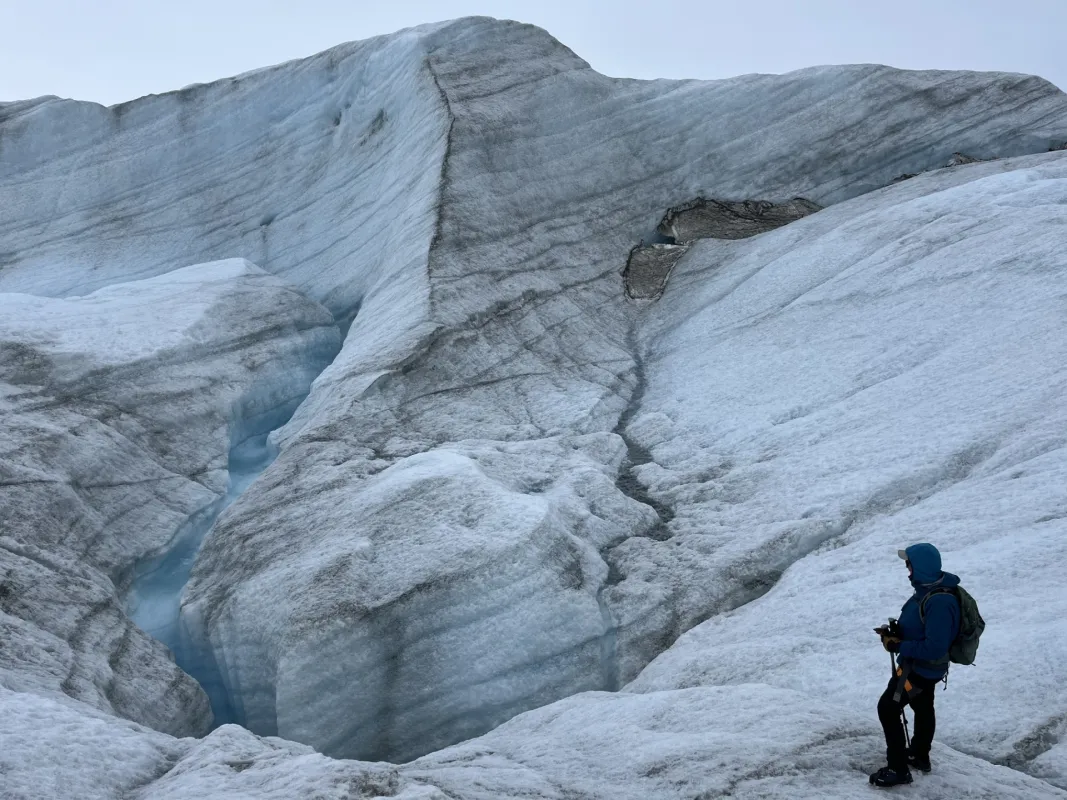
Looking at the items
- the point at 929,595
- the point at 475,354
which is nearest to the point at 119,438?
the point at 475,354

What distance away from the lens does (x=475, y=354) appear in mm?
15086

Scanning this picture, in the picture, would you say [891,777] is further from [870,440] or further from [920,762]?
[870,440]

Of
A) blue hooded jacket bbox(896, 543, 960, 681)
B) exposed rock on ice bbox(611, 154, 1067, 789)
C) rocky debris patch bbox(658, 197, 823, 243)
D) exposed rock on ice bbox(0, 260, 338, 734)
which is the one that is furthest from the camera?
rocky debris patch bbox(658, 197, 823, 243)

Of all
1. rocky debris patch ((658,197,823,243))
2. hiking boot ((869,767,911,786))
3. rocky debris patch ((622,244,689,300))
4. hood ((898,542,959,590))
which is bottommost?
hiking boot ((869,767,911,786))

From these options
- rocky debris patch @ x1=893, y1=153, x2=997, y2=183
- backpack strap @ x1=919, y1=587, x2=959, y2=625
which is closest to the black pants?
backpack strap @ x1=919, y1=587, x2=959, y2=625

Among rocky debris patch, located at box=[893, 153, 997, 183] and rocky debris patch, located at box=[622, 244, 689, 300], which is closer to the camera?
rocky debris patch, located at box=[622, 244, 689, 300]

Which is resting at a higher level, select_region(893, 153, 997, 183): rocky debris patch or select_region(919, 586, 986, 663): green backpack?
select_region(893, 153, 997, 183): rocky debris patch

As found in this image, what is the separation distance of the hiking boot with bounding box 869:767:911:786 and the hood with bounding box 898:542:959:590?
1143mm

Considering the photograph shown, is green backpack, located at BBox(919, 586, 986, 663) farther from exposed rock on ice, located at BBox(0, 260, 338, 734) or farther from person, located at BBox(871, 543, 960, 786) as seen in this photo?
exposed rock on ice, located at BBox(0, 260, 338, 734)

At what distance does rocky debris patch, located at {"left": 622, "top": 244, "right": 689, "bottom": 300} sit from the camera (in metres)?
18.3

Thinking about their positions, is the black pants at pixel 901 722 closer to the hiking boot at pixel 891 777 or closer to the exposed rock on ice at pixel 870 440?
the hiking boot at pixel 891 777

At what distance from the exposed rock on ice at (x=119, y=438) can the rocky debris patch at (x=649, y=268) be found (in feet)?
18.0

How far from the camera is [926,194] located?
1755 centimetres

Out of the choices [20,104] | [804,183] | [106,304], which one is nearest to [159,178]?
[20,104]
